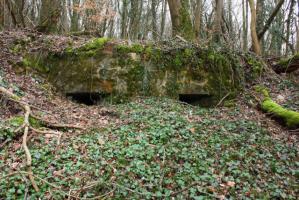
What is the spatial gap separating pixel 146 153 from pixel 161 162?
305 mm

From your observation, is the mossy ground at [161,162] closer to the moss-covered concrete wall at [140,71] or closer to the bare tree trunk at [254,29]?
the moss-covered concrete wall at [140,71]

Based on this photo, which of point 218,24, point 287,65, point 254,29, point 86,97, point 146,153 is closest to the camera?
point 146,153

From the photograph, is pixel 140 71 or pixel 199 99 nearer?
pixel 140 71

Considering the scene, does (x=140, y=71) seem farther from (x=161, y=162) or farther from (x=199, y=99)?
(x=161, y=162)

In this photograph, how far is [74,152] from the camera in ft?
16.4

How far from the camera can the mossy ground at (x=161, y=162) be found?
168 inches

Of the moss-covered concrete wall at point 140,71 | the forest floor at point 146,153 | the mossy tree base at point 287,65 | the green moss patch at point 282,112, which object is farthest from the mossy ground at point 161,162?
the mossy tree base at point 287,65

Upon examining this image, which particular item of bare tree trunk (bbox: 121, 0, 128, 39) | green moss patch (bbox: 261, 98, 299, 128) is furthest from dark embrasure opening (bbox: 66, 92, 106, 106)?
bare tree trunk (bbox: 121, 0, 128, 39)

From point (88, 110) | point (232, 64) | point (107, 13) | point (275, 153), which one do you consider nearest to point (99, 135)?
point (88, 110)

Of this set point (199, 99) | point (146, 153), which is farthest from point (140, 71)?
point (146, 153)

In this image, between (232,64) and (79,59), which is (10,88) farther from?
(232,64)

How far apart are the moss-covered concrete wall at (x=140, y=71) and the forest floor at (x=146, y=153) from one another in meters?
1.19

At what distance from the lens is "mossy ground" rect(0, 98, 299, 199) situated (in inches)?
168

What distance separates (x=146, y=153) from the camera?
16.7 feet
